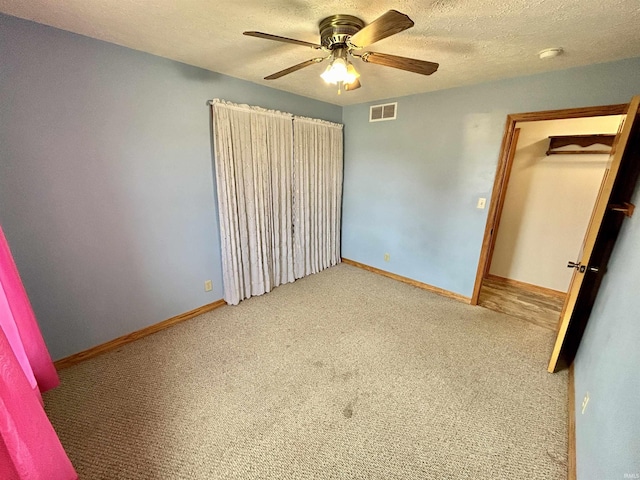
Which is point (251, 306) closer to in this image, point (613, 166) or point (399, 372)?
point (399, 372)

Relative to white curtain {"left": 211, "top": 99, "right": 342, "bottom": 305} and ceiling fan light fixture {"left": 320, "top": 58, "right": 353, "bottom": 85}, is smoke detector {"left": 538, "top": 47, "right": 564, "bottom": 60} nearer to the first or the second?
ceiling fan light fixture {"left": 320, "top": 58, "right": 353, "bottom": 85}

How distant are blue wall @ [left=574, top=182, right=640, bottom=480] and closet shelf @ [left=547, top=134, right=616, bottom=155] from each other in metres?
1.71

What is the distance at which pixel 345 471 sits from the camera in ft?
4.28

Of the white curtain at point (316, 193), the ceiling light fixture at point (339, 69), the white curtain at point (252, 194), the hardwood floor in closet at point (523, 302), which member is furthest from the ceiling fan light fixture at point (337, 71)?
the hardwood floor in closet at point (523, 302)

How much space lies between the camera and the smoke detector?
1.74 metres

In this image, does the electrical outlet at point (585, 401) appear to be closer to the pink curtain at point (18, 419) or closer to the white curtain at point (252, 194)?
the pink curtain at point (18, 419)

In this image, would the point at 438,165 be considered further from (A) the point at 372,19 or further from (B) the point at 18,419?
(B) the point at 18,419

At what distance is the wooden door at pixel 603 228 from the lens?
1.58 m

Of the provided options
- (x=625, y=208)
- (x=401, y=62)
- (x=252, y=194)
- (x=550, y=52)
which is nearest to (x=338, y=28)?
(x=401, y=62)

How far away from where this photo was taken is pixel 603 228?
5.93ft

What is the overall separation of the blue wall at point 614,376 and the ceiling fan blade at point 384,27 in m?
1.54

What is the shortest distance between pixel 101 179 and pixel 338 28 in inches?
74.9

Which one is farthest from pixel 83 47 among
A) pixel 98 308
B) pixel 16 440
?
pixel 16 440

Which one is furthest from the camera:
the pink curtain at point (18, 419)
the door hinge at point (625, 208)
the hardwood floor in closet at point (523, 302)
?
the hardwood floor in closet at point (523, 302)
